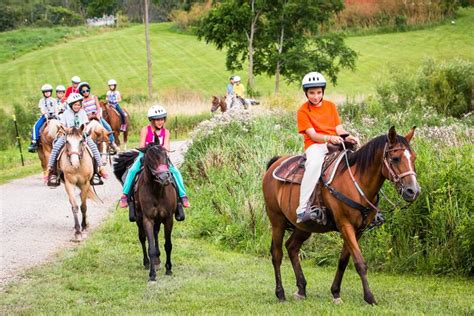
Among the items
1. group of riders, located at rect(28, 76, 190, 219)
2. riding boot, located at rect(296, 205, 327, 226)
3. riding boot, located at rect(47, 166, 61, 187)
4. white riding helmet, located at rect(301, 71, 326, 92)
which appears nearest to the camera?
riding boot, located at rect(296, 205, 327, 226)

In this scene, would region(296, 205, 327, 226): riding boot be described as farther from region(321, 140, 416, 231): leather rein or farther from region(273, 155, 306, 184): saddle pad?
region(273, 155, 306, 184): saddle pad

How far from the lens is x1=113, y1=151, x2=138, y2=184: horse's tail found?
481 inches

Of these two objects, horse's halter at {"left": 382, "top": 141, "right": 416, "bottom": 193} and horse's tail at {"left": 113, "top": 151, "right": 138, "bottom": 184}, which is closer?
horse's halter at {"left": 382, "top": 141, "right": 416, "bottom": 193}

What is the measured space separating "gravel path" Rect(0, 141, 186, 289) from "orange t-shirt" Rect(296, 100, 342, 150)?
199 inches

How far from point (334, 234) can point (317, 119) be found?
4.12 m

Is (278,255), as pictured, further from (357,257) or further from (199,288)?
(357,257)

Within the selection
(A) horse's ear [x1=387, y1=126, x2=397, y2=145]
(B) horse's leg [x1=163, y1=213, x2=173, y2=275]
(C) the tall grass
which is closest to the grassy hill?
(C) the tall grass

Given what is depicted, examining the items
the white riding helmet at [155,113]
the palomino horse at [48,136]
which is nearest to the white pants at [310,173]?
the white riding helmet at [155,113]

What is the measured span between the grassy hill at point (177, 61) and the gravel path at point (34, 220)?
1253 inches

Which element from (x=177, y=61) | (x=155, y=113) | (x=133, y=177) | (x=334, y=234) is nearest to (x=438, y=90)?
(x=334, y=234)

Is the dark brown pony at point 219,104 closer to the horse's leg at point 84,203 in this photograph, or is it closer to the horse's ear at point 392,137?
the horse's leg at point 84,203

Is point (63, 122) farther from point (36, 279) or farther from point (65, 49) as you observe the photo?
point (65, 49)

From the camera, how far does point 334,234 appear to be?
12.9m

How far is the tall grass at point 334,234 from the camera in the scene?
11.5 meters
